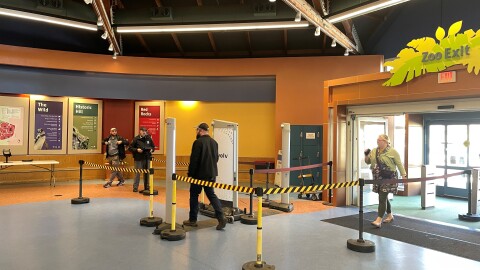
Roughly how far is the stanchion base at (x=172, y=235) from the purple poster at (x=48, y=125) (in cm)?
752

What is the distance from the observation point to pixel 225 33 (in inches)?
473

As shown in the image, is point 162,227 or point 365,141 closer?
point 162,227

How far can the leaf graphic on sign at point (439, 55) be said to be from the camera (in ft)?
19.5

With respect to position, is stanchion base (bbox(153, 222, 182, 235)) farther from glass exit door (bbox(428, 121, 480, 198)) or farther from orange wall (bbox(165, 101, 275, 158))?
glass exit door (bbox(428, 121, 480, 198))

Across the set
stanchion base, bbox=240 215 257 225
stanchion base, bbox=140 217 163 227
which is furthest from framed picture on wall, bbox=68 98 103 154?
stanchion base, bbox=240 215 257 225

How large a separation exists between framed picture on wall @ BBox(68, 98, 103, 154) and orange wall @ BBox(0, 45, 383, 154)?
4.18 feet

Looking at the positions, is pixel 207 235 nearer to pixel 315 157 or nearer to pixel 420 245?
pixel 420 245

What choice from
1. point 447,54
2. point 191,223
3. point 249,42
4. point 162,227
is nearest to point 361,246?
point 191,223

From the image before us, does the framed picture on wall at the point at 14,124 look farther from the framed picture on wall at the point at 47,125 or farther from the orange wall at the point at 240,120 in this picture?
the orange wall at the point at 240,120

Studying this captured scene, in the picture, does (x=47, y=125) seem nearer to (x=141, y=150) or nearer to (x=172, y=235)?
(x=141, y=150)

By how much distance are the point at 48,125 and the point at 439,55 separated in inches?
428

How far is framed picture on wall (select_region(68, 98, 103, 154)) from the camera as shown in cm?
1140

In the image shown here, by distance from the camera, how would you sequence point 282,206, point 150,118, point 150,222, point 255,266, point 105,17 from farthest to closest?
point 150,118 < point 105,17 < point 282,206 < point 150,222 < point 255,266

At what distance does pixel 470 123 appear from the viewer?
919 cm
